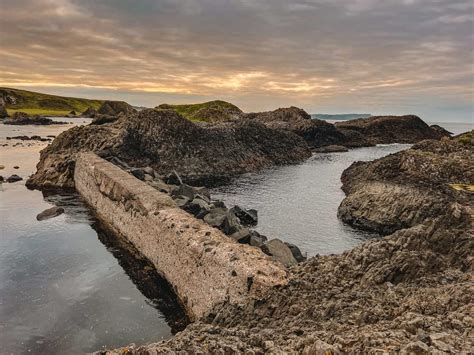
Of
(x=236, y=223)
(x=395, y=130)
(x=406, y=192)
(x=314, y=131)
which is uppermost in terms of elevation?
(x=395, y=130)

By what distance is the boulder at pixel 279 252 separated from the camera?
15800 millimetres

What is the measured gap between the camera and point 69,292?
597 inches

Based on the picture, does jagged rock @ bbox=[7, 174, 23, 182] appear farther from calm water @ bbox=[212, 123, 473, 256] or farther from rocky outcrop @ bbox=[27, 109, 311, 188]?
calm water @ bbox=[212, 123, 473, 256]

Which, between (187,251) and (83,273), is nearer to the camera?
(187,251)

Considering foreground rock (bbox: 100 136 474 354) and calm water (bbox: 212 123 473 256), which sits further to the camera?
calm water (bbox: 212 123 473 256)

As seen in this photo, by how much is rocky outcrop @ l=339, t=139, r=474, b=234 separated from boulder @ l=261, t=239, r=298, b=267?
30.0ft

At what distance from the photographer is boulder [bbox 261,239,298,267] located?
622 inches

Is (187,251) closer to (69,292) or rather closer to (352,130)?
(69,292)

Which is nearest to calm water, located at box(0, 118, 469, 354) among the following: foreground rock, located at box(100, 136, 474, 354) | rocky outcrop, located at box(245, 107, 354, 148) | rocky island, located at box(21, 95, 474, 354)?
rocky island, located at box(21, 95, 474, 354)

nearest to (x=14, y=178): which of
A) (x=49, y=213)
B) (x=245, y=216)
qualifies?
(x=49, y=213)

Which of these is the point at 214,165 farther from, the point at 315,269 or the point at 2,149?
the point at 315,269

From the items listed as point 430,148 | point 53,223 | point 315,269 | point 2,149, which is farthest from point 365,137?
point 315,269

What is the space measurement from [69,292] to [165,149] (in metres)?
31.1

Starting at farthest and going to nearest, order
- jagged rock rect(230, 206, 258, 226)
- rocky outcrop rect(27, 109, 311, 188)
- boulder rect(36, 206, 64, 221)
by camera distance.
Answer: rocky outcrop rect(27, 109, 311, 188), jagged rock rect(230, 206, 258, 226), boulder rect(36, 206, 64, 221)
